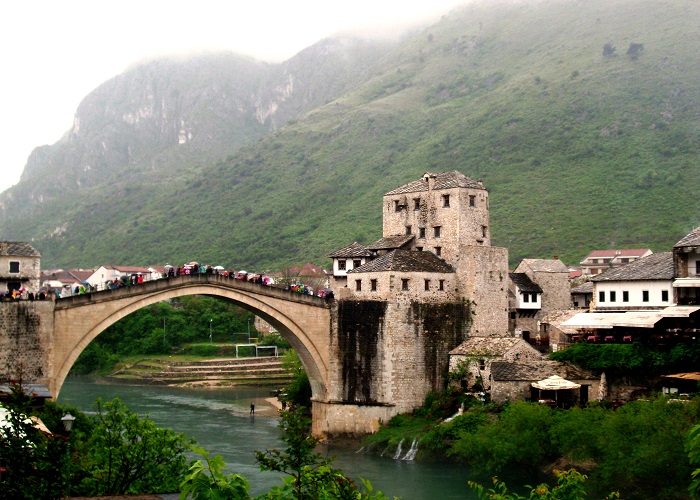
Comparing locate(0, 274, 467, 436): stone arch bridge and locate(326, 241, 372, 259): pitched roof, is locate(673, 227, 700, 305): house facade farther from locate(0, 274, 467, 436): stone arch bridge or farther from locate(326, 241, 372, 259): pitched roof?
locate(326, 241, 372, 259): pitched roof

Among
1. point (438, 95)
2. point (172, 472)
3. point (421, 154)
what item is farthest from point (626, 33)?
point (172, 472)

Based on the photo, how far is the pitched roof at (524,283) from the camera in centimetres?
6638

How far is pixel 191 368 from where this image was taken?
311 feet

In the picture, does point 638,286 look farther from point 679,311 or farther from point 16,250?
point 16,250

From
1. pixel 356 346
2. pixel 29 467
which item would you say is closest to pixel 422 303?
pixel 356 346

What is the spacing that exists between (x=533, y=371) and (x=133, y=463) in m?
27.6

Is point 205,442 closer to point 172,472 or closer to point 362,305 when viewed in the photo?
point 362,305

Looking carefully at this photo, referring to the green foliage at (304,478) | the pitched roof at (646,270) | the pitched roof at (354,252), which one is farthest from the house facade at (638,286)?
the green foliage at (304,478)

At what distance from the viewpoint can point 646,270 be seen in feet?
186

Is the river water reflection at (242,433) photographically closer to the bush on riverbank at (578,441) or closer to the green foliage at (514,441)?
the green foliage at (514,441)

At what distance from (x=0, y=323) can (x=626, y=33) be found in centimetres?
14362

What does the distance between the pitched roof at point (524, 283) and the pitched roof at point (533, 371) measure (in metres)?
14.9

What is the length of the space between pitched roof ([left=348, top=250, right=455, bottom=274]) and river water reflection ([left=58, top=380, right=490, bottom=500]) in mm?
9621

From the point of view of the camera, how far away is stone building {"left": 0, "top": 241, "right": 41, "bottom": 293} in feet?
235
